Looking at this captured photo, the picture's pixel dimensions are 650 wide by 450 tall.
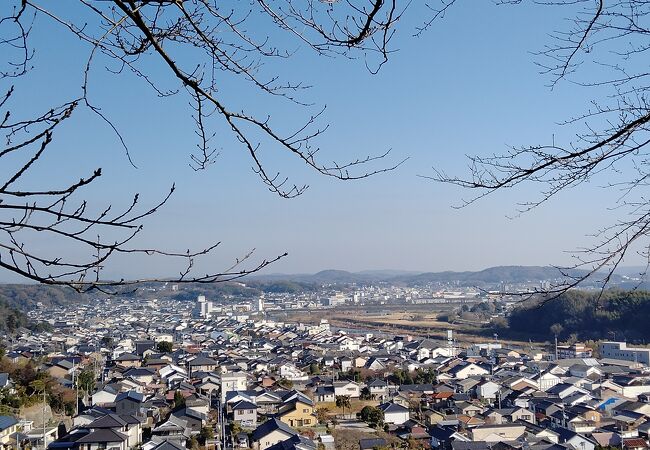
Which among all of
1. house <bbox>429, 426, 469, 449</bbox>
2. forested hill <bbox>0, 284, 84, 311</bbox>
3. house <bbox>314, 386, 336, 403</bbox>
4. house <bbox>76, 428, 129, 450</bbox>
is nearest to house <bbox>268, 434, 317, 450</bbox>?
house <bbox>429, 426, 469, 449</bbox>

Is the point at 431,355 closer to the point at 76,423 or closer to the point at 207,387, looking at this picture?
the point at 207,387

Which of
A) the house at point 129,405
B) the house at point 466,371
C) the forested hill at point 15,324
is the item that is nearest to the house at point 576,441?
→ the house at point 466,371

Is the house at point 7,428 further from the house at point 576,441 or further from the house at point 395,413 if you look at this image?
the house at point 576,441

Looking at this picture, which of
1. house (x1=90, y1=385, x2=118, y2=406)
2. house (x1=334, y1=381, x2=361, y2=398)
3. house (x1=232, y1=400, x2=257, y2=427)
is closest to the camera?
house (x1=232, y1=400, x2=257, y2=427)

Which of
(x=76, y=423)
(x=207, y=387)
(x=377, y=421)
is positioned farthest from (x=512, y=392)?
(x=76, y=423)

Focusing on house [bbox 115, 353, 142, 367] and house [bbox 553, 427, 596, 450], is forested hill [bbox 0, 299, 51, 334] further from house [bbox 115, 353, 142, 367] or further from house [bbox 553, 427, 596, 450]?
house [bbox 553, 427, 596, 450]
